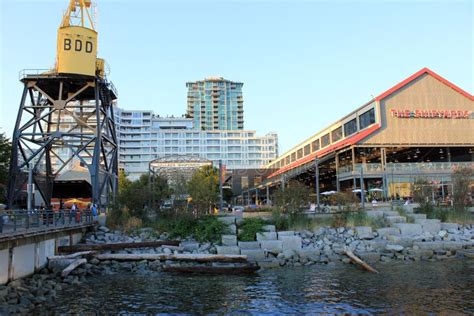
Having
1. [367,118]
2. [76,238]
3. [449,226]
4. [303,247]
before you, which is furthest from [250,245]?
[367,118]

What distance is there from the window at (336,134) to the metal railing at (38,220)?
39.5 metres

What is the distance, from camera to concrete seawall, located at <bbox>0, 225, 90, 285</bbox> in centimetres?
1492

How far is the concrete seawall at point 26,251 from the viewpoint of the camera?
587 inches

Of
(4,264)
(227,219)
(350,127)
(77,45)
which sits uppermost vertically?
(77,45)

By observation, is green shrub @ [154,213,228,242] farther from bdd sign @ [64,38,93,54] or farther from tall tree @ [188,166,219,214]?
bdd sign @ [64,38,93,54]

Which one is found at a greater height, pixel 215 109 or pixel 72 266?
pixel 215 109

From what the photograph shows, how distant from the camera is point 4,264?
14.9 meters

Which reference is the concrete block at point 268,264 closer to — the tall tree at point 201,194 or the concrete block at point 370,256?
the concrete block at point 370,256

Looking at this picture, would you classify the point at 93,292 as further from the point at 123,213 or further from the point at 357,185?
the point at 357,185

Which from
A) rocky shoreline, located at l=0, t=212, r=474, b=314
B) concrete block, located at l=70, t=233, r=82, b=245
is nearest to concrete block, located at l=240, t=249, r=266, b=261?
rocky shoreline, located at l=0, t=212, r=474, b=314

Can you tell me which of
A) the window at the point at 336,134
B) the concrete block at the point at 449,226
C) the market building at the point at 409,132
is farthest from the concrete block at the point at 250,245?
the window at the point at 336,134

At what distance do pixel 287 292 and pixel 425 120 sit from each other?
42170 mm

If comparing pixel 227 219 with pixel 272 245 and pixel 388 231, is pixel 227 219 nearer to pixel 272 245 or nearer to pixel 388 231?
pixel 272 245

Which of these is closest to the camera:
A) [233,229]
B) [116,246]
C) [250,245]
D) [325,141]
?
[116,246]
